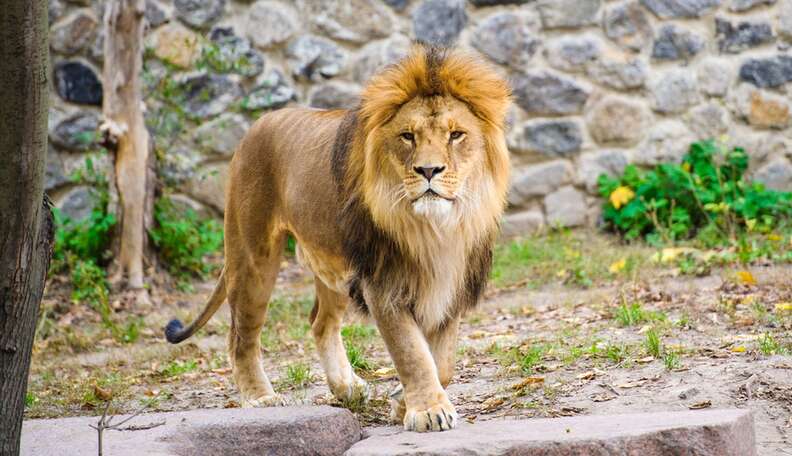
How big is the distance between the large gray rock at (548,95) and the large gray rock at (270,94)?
1.89m

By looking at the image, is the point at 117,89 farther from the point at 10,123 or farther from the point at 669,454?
the point at 669,454

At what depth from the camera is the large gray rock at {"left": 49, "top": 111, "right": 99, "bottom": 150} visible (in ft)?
28.2

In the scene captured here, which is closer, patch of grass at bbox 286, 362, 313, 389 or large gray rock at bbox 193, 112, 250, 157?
patch of grass at bbox 286, 362, 313, 389

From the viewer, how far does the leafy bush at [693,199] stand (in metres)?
8.27

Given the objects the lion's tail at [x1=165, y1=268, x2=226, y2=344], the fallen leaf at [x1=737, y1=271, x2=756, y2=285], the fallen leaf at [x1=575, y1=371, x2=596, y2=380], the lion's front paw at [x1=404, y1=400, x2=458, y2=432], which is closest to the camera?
the lion's front paw at [x1=404, y1=400, x2=458, y2=432]

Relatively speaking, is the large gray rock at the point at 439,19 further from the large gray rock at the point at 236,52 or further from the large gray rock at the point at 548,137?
the large gray rock at the point at 236,52

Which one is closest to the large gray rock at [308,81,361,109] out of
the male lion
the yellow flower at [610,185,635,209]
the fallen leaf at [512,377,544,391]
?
the yellow flower at [610,185,635,209]

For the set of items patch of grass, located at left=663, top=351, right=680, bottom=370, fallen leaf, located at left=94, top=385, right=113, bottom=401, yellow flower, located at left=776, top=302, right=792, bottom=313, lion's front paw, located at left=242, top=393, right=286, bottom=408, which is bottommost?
fallen leaf, located at left=94, top=385, right=113, bottom=401

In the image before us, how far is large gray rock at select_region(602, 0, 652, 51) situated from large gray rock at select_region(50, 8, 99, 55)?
418 cm

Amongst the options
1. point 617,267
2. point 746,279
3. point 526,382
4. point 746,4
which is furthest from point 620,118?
point 526,382

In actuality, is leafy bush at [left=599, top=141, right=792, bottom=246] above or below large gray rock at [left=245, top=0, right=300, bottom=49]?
below

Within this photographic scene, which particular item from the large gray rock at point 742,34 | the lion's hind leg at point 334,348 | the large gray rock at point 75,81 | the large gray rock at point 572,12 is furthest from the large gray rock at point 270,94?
the lion's hind leg at point 334,348

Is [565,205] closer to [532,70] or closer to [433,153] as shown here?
[532,70]

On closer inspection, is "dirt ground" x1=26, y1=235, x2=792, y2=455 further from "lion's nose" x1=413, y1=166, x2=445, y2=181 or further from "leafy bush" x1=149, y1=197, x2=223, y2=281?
A: "lion's nose" x1=413, y1=166, x2=445, y2=181
